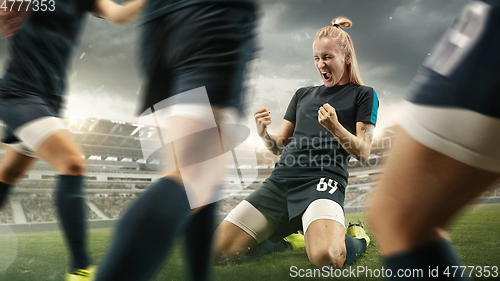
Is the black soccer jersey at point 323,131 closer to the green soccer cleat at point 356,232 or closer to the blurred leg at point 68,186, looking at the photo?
the green soccer cleat at point 356,232

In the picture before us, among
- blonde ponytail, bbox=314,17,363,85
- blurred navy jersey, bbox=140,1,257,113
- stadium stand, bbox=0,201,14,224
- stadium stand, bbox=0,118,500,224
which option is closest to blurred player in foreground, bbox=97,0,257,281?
blurred navy jersey, bbox=140,1,257,113

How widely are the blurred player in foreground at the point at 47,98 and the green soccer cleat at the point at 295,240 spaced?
1297mm

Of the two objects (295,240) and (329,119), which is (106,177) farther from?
(329,119)

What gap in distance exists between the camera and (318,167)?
1480mm

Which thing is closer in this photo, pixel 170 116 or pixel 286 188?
pixel 170 116

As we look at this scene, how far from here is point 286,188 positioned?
59.6 inches

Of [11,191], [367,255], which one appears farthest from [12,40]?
[367,255]

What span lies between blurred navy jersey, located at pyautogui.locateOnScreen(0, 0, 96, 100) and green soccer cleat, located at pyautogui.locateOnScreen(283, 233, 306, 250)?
1.56 meters

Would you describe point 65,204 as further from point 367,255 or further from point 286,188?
point 367,255

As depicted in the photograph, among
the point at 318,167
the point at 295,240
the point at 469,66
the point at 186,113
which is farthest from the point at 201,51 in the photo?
the point at 295,240

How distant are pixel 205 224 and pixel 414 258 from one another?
0.47 m

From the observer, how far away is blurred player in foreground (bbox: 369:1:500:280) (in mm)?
325

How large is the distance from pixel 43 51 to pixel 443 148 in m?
1.42

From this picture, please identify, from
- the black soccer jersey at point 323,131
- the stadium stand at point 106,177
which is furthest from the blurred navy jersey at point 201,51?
the stadium stand at point 106,177
